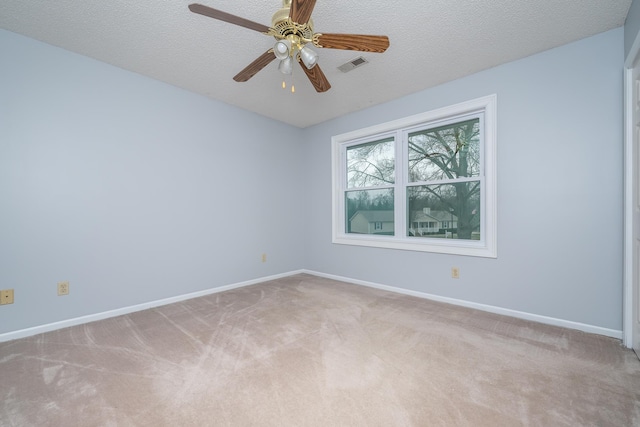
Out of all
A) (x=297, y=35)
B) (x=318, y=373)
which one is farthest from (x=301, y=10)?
(x=318, y=373)

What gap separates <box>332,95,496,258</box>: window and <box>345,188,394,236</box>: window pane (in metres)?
0.01

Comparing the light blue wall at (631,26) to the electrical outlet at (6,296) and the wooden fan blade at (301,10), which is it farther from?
the electrical outlet at (6,296)

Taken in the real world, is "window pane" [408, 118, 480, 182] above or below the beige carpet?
above

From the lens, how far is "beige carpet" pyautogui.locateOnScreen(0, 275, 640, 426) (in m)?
1.34

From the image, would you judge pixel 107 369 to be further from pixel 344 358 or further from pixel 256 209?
pixel 256 209

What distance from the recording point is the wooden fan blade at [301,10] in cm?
140

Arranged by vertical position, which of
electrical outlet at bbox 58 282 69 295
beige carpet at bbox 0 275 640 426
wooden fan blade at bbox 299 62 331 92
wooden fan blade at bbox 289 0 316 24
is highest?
wooden fan blade at bbox 289 0 316 24

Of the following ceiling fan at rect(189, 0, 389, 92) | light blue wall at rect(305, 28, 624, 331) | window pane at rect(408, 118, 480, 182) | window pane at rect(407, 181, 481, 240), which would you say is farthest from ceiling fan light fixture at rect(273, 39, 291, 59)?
window pane at rect(407, 181, 481, 240)

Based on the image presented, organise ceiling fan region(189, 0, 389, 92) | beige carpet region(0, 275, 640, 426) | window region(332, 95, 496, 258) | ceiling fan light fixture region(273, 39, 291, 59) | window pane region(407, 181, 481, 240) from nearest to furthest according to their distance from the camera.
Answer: beige carpet region(0, 275, 640, 426), ceiling fan region(189, 0, 389, 92), ceiling fan light fixture region(273, 39, 291, 59), window region(332, 95, 496, 258), window pane region(407, 181, 481, 240)

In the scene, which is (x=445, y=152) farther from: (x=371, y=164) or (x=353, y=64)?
(x=353, y=64)

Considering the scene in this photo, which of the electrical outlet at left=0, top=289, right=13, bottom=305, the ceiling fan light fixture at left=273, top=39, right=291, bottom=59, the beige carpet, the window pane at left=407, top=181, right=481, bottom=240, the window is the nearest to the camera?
the beige carpet

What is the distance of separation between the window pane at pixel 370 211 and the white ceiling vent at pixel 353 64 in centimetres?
167

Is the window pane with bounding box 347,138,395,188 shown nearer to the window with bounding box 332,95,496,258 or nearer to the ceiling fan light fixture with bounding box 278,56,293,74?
the window with bounding box 332,95,496,258

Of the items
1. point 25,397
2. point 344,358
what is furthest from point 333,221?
A: point 25,397
